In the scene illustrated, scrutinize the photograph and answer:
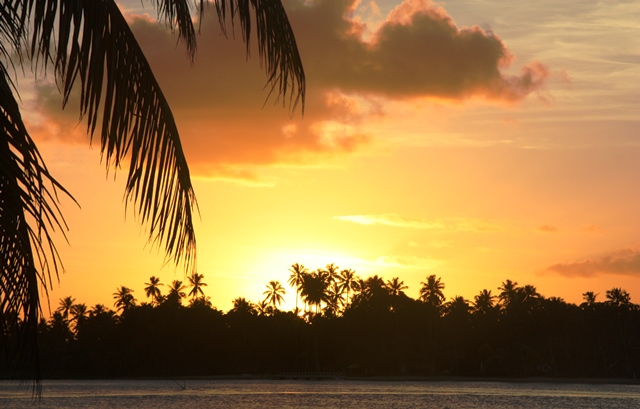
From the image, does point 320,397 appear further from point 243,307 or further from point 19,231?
point 19,231

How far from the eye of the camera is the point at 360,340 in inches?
4439

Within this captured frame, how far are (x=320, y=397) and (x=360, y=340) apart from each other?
28811 mm

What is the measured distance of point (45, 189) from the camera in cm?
343

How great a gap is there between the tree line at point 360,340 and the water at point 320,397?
3330 millimetres

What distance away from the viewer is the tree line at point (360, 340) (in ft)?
361

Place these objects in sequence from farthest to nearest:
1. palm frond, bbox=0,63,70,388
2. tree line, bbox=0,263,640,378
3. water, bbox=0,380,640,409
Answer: tree line, bbox=0,263,640,378, water, bbox=0,380,640,409, palm frond, bbox=0,63,70,388

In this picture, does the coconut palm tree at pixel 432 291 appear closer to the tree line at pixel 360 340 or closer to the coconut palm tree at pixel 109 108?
the tree line at pixel 360 340

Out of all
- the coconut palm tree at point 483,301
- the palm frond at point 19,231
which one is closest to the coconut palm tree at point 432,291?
the coconut palm tree at point 483,301

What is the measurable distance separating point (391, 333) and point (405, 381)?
7.87 meters

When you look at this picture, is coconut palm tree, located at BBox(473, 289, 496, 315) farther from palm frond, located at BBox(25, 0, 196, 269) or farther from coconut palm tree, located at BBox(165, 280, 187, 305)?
palm frond, located at BBox(25, 0, 196, 269)

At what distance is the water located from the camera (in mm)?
74438

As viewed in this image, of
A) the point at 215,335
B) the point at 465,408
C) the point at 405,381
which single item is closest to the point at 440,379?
the point at 405,381

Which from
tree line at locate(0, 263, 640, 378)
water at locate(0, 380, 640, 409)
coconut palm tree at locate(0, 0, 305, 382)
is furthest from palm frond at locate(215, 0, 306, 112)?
tree line at locate(0, 263, 640, 378)

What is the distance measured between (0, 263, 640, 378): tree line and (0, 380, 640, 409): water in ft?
10.9
